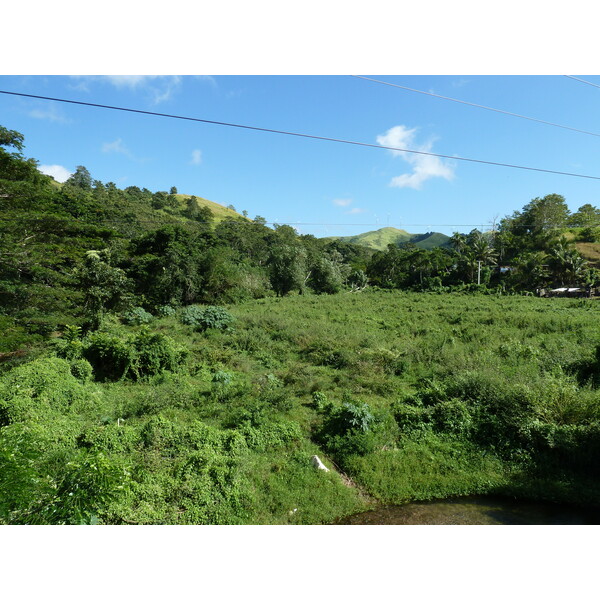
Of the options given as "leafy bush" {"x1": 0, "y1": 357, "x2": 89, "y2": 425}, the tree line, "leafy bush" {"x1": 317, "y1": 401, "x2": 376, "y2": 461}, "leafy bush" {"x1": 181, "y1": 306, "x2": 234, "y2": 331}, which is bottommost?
"leafy bush" {"x1": 317, "y1": 401, "x2": 376, "y2": 461}

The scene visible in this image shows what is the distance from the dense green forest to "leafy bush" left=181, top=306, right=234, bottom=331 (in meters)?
0.13

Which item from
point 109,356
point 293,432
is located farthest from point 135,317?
point 293,432

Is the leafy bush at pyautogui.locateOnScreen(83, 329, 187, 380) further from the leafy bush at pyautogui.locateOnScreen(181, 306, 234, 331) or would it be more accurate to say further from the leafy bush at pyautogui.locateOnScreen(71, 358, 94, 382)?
the leafy bush at pyautogui.locateOnScreen(181, 306, 234, 331)

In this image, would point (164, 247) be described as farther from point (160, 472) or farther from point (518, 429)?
point (518, 429)

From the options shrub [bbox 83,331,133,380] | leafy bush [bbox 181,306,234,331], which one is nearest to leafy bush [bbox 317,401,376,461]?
shrub [bbox 83,331,133,380]

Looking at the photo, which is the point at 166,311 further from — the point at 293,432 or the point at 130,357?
the point at 293,432

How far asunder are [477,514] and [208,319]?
1411 cm

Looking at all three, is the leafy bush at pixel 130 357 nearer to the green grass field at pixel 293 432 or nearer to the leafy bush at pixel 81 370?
the green grass field at pixel 293 432

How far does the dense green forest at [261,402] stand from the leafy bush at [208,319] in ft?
0.42

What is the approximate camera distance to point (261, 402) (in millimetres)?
8406

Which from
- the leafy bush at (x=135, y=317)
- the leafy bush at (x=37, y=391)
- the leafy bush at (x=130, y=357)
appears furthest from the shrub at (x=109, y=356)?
the leafy bush at (x=135, y=317)

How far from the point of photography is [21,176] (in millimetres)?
A: 13352

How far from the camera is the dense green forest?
16.8 ft

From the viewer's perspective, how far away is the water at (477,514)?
5.07 m
